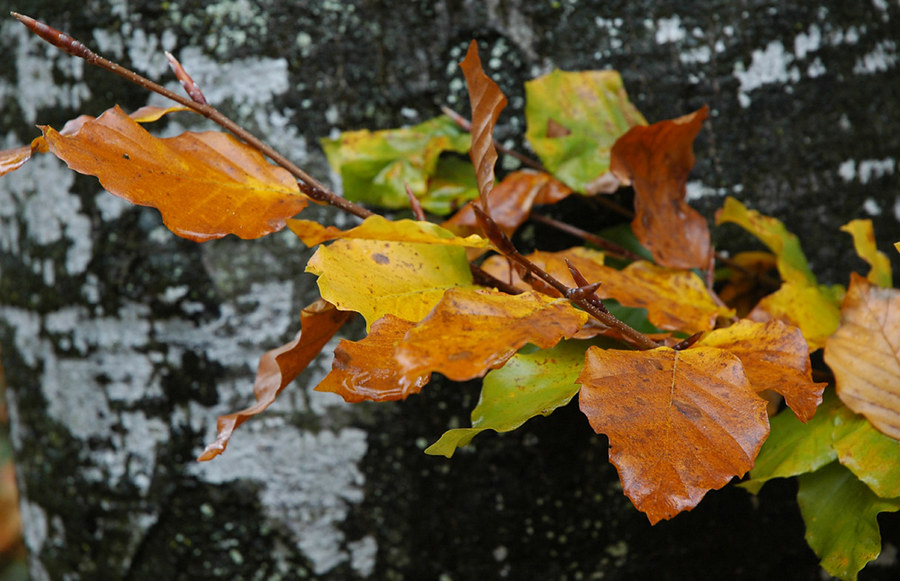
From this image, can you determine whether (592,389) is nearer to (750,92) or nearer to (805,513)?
(805,513)

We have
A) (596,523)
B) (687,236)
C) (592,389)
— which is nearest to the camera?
(592,389)

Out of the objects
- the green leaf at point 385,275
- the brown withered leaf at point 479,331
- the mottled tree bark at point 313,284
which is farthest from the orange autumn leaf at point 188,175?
the mottled tree bark at point 313,284

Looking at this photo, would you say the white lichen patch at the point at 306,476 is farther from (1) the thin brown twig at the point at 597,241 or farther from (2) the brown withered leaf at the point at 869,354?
(2) the brown withered leaf at the point at 869,354

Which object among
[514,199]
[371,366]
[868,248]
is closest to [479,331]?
[371,366]

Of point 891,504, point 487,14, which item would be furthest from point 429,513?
point 487,14

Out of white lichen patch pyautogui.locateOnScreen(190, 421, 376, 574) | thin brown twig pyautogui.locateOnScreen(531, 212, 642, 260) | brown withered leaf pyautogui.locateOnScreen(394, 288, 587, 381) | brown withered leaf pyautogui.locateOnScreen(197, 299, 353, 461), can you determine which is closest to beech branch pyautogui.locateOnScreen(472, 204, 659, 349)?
brown withered leaf pyautogui.locateOnScreen(394, 288, 587, 381)

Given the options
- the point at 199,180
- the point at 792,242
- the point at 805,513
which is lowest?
the point at 805,513

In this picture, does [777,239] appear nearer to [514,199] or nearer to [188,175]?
[514,199]
